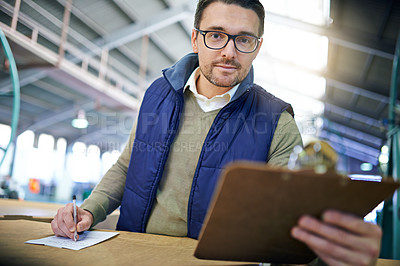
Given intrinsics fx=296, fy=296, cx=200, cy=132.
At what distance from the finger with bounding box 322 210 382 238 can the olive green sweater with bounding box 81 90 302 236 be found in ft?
1.78

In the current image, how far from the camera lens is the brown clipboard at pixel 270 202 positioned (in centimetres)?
38

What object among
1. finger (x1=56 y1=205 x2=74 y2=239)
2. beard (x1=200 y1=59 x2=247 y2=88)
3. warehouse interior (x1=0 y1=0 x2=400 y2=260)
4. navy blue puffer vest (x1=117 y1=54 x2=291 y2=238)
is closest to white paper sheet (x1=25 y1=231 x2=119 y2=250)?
finger (x1=56 y1=205 x2=74 y2=239)

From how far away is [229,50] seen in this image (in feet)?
3.34

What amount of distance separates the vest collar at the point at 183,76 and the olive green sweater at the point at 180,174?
0.35ft

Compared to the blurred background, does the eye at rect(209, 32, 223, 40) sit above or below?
below

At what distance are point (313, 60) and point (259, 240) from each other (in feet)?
19.3

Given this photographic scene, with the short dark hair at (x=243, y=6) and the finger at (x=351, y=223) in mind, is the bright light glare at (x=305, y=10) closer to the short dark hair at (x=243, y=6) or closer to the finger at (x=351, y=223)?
the short dark hair at (x=243, y=6)

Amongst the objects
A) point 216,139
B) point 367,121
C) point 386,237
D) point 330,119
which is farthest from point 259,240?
point 330,119

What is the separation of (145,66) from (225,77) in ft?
21.3

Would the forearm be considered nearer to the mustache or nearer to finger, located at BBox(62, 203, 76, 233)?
finger, located at BBox(62, 203, 76, 233)

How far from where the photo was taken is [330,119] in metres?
9.88

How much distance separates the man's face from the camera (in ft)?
3.39

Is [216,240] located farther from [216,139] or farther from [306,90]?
[306,90]

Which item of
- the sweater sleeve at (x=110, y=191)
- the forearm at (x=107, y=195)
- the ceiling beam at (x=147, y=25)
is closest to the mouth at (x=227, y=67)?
the sweater sleeve at (x=110, y=191)
